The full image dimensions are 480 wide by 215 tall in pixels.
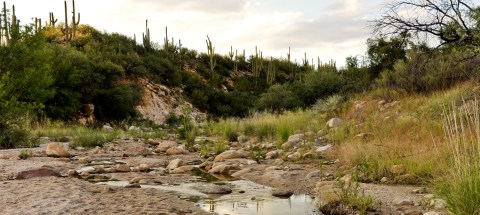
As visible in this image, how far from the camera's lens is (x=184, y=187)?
680cm

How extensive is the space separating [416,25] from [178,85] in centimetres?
2292

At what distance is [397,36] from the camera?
13508 millimetres

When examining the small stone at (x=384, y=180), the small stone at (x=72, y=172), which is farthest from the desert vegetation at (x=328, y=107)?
the small stone at (x=72, y=172)

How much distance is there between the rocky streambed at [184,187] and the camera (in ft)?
16.5

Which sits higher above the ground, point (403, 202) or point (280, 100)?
point (280, 100)

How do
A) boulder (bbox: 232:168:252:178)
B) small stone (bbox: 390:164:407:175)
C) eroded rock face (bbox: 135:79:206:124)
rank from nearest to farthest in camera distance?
small stone (bbox: 390:164:407:175) → boulder (bbox: 232:168:252:178) → eroded rock face (bbox: 135:79:206:124)

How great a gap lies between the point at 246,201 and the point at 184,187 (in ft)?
4.45

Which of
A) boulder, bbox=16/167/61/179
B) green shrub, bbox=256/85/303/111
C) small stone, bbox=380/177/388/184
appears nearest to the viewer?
small stone, bbox=380/177/388/184

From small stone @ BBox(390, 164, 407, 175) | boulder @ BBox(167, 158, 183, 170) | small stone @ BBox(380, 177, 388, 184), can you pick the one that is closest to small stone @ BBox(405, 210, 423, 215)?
small stone @ BBox(380, 177, 388, 184)

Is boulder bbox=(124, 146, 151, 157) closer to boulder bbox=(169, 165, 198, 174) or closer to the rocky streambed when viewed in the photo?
the rocky streambed

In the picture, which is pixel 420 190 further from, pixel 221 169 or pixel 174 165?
pixel 174 165

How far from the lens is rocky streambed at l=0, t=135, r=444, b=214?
5.02 meters

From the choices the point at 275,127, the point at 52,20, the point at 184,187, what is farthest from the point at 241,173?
the point at 52,20

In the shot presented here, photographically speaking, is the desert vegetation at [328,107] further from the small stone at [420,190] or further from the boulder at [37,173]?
the boulder at [37,173]
